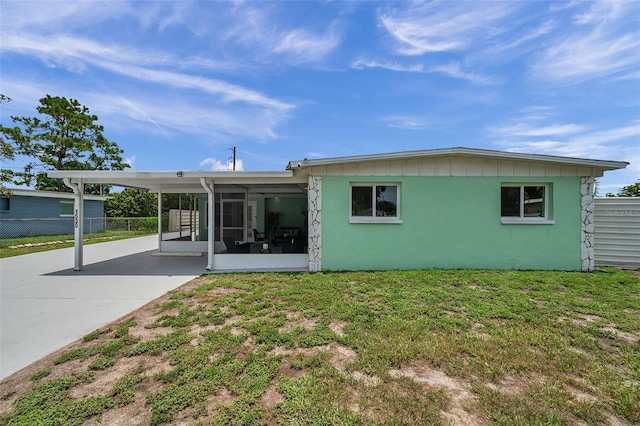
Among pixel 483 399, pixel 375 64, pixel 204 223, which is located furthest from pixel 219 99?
pixel 483 399

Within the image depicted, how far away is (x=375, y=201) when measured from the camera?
8258 millimetres

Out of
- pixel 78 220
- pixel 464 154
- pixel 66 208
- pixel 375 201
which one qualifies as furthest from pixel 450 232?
pixel 66 208

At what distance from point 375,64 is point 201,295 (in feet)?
33.5

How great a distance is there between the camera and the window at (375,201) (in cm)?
823

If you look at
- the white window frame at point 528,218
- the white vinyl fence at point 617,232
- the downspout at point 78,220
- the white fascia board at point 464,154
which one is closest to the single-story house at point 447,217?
the white window frame at point 528,218

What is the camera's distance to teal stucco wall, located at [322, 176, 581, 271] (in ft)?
26.4

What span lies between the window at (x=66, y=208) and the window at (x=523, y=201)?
2745cm

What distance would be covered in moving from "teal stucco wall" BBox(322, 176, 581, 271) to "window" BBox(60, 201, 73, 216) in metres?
22.8

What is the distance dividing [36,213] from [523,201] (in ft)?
88.5

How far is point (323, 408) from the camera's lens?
2500mm

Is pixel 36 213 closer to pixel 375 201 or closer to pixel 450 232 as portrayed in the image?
pixel 375 201

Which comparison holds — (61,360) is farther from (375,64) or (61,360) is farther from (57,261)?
(375,64)

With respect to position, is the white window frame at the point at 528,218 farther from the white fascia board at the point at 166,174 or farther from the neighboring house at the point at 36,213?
the neighboring house at the point at 36,213

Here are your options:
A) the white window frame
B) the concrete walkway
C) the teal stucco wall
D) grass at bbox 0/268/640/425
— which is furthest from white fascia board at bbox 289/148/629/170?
the concrete walkway
